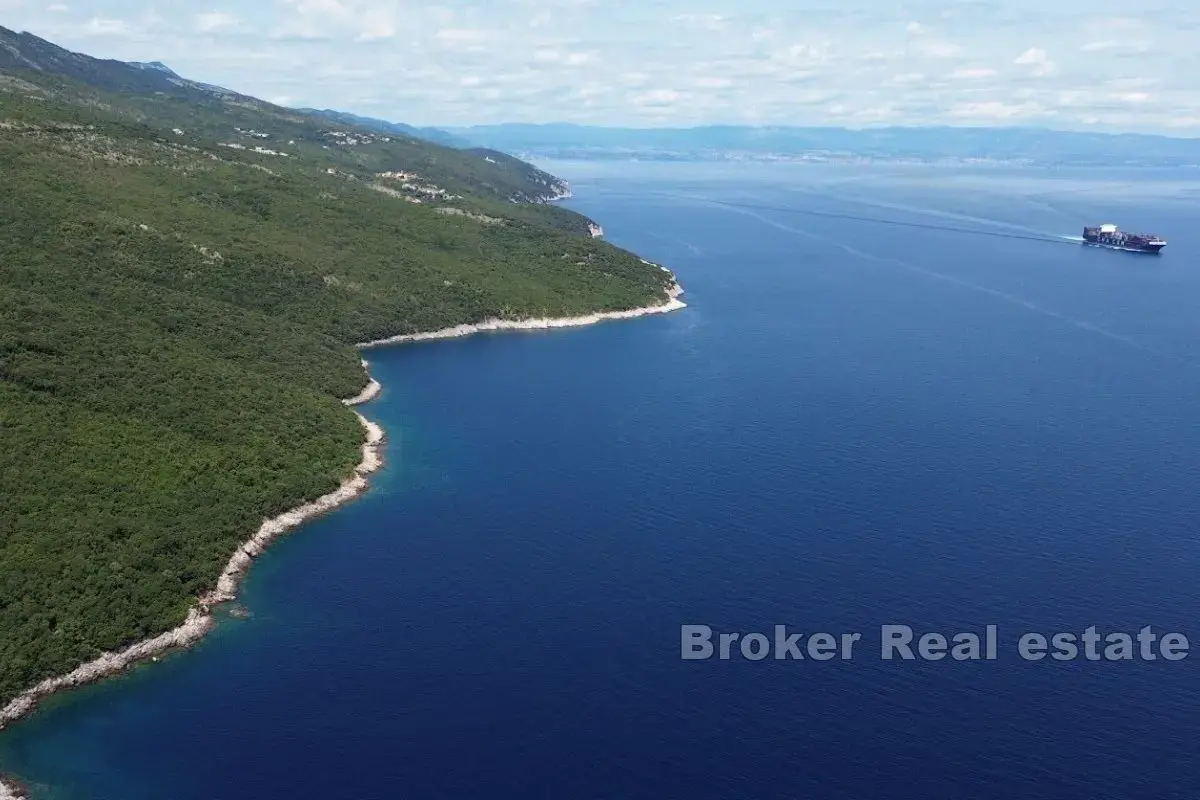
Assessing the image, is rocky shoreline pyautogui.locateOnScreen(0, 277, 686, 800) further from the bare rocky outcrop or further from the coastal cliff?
the coastal cliff

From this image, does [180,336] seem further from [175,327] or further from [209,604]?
[209,604]

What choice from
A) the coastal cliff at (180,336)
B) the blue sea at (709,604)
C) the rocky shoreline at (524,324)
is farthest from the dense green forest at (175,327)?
the blue sea at (709,604)

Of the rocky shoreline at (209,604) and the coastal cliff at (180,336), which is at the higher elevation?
the coastal cliff at (180,336)

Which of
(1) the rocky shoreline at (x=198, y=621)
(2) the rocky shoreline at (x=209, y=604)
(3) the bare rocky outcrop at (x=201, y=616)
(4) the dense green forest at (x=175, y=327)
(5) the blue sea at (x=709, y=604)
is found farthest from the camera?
(4) the dense green forest at (x=175, y=327)

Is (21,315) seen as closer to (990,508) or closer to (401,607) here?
(401,607)

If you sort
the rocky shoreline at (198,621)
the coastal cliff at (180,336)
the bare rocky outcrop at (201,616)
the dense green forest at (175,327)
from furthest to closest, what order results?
the dense green forest at (175,327), the coastal cliff at (180,336), the bare rocky outcrop at (201,616), the rocky shoreline at (198,621)

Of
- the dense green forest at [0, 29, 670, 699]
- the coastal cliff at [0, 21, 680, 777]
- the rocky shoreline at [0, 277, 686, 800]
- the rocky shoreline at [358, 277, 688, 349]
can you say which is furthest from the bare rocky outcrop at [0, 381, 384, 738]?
the rocky shoreline at [358, 277, 688, 349]

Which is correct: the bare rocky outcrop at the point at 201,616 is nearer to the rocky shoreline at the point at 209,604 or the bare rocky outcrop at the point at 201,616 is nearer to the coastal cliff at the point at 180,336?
the rocky shoreline at the point at 209,604
